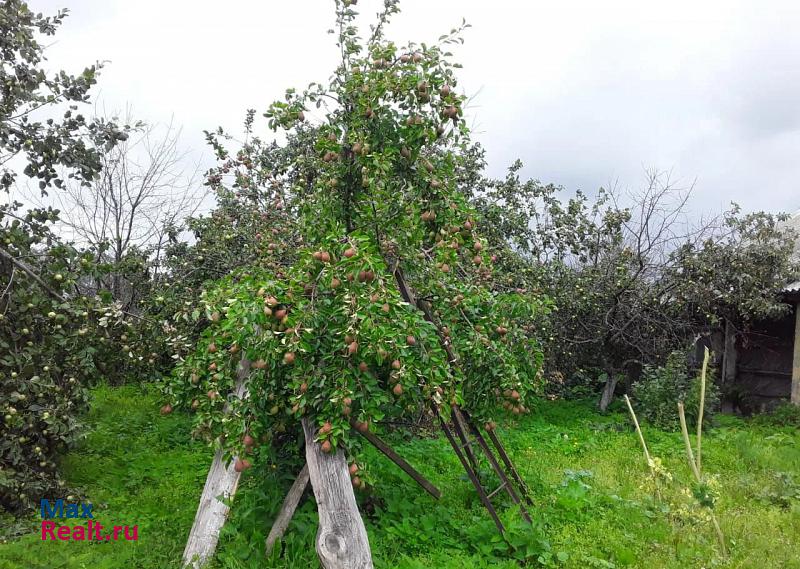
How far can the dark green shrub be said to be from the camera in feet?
28.5

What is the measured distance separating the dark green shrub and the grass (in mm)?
729

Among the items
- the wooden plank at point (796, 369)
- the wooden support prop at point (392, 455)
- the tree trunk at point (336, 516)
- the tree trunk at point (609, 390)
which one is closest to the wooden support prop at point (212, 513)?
the tree trunk at point (336, 516)

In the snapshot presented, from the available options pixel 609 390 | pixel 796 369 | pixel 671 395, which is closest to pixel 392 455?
pixel 671 395

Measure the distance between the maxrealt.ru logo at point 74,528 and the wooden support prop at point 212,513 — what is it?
894 millimetres

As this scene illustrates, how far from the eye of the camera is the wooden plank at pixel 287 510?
417 cm

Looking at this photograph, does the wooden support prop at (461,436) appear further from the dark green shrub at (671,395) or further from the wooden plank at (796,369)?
the wooden plank at (796,369)

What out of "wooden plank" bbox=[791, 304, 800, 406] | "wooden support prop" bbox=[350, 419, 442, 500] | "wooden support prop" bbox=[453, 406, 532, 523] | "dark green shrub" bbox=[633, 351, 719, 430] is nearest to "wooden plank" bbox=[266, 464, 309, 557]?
"wooden support prop" bbox=[350, 419, 442, 500]

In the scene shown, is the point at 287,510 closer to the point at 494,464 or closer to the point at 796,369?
the point at 494,464

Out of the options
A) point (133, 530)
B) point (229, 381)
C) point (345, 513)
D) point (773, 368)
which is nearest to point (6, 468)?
point (133, 530)

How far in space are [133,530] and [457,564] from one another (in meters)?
2.59

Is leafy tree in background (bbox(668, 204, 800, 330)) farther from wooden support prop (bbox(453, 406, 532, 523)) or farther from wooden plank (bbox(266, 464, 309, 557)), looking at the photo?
wooden plank (bbox(266, 464, 309, 557))

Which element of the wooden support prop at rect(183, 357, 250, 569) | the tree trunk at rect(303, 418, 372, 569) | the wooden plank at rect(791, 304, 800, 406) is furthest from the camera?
the wooden plank at rect(791, 304, 800, 406)

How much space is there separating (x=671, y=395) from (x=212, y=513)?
7.03m

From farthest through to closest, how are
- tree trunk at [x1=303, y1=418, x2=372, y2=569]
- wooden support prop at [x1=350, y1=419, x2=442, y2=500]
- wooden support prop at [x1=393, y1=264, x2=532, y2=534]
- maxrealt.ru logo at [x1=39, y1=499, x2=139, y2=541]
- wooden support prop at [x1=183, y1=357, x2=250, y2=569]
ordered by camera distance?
maxrealt.ru logo at [x1=39, y1=499, x2=139, y2=541] < wooden support prop at [x1=393, y1=264, x2=532, y2=534] < wooden support prop at [x1=350, y1=419, x2=442, y2=500] < wooden support prop at [x1=183, y1=357, x2=250, y2=569] < tree trunk at [x1=303, y1=418, x2=372, y2=569]
